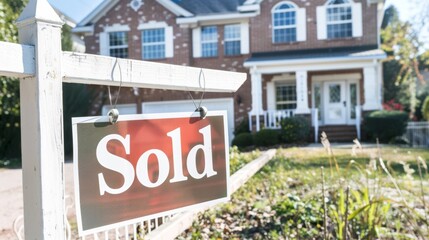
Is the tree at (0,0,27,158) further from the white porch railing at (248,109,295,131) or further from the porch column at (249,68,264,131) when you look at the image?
the white porch railing at (248,109,295,131)

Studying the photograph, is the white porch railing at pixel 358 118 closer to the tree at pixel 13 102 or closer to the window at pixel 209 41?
the window at pixel 209 41

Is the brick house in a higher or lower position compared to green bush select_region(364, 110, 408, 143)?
higher

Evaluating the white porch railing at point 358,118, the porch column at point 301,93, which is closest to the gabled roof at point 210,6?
the porch column at point 301,93

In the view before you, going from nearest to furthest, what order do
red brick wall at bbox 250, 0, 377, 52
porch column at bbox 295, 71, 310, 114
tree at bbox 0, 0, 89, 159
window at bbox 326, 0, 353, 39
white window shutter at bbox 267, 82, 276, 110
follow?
tree at bbox 0, 0, 89, 159 < porch column at bbox 295, 71, 310, 114 < red brick wall at bbox 250, 0, 377, 52 < window at bbox 326, 0, 353, 39 < white window shutter at bbox 267, 82, 276, 110

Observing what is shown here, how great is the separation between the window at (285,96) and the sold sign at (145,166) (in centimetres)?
1713

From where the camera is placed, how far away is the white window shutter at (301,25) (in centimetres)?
1839

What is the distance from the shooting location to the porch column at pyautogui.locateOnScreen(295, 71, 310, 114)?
685 inches

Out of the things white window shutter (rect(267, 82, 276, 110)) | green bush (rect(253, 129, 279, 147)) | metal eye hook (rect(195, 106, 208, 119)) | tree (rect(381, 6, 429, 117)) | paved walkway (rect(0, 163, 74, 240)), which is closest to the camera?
metal eye hook (rect(195, 106, 208, 119))

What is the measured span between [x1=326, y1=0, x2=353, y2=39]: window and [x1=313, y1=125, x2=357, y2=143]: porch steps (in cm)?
376

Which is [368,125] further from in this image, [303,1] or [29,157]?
[29,157]

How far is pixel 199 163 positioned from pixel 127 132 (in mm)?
467

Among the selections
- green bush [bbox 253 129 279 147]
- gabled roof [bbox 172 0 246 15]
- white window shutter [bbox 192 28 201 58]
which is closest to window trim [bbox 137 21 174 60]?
white window shutter [bbox 192 28 201 58]

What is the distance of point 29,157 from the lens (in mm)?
1511

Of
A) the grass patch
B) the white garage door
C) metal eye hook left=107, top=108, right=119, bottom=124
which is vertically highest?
the white garage door
